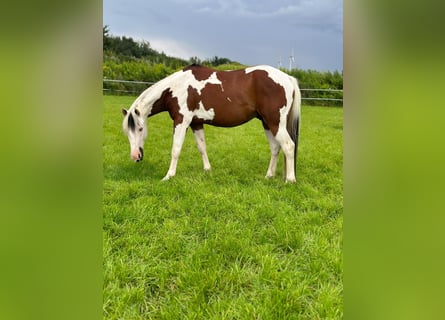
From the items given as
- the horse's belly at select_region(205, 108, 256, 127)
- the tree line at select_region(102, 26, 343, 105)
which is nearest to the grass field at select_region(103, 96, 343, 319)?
the horse's belly at select_region(205, 108, 256, 127)

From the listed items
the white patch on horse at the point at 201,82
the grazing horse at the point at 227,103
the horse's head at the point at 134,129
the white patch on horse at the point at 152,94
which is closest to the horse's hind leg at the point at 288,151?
the grazing horse at the point at 227,103

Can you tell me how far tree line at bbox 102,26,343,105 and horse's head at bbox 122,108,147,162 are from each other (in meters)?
6.15

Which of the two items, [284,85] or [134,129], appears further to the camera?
[284,85]

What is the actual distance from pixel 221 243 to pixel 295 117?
5.80 ft

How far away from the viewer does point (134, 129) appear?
9.12ft

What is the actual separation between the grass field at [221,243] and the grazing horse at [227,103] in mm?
390

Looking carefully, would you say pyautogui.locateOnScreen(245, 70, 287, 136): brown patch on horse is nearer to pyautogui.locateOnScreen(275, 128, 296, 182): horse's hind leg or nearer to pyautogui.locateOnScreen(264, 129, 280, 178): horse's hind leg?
pyautogui.locateOnScreen(275, 128, 296, 182): horse's hind leg

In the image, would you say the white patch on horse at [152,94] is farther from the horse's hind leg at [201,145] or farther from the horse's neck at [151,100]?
the horse's hind leg at [201,145]

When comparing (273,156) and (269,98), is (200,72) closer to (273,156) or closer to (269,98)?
(269,98)

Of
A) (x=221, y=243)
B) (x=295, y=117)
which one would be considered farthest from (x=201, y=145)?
(x=221, y=243)
